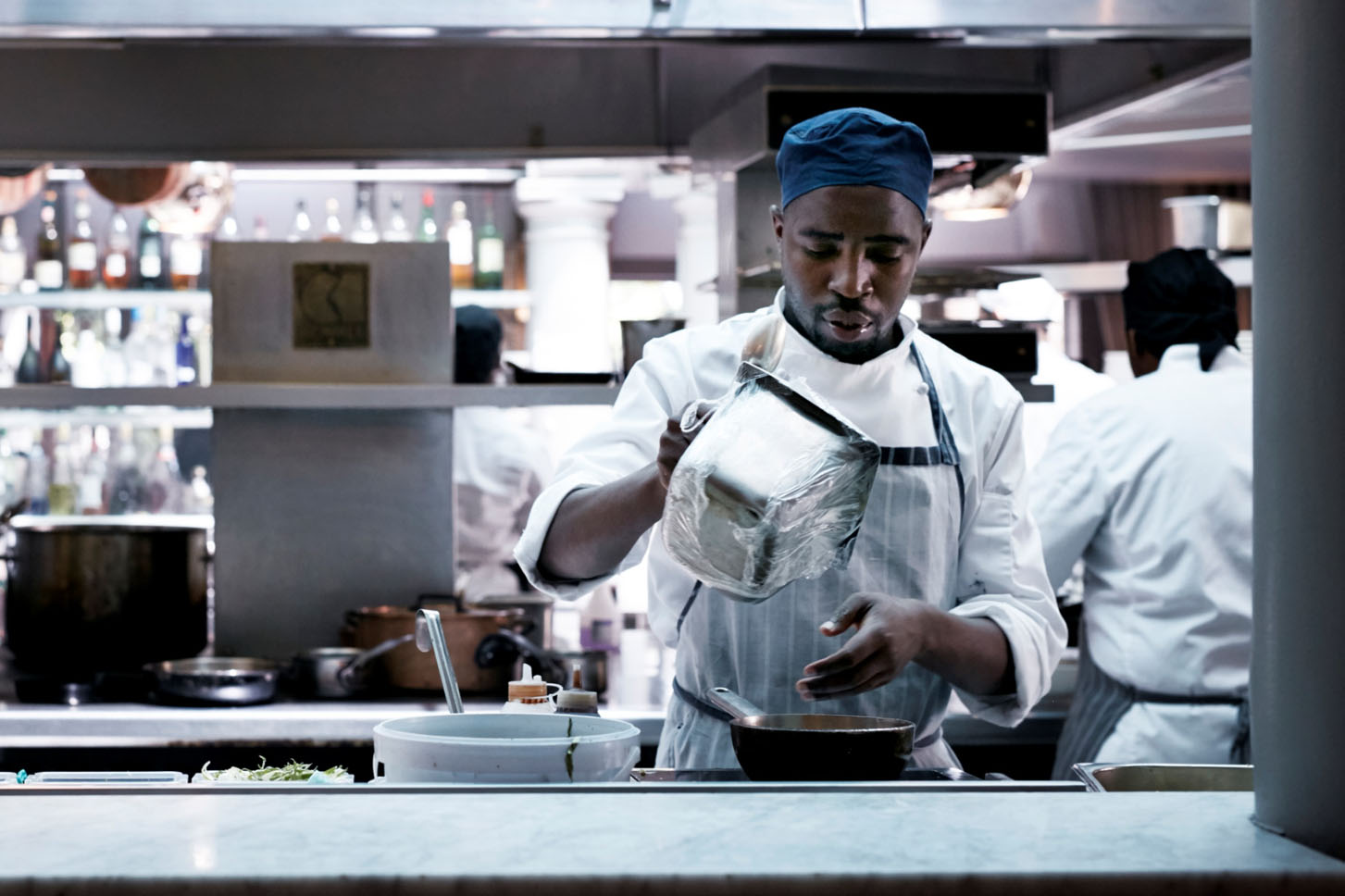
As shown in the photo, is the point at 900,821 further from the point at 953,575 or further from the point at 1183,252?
the point at 1183,252

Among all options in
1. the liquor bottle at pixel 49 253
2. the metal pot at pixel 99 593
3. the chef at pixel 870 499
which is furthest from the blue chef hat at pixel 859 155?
the liquor bottle at pixel 49 253

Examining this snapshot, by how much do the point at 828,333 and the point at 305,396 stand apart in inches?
59.9

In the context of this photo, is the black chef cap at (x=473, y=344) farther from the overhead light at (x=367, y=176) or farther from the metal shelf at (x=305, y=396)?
the overhead light at (x=367, y=176)

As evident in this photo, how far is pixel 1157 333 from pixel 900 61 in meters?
0.98

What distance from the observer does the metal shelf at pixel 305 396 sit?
10.0 feet

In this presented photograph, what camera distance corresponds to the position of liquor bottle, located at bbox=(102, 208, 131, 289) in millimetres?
5816

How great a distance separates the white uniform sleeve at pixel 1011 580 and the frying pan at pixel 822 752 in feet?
1.68

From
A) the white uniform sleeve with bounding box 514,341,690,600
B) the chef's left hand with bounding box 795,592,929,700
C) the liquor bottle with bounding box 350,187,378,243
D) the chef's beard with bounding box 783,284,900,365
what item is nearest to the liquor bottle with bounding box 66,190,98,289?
the liquor bottle with bounding box 350,187,378,243

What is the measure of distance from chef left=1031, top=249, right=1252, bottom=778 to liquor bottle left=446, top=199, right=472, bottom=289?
306cm

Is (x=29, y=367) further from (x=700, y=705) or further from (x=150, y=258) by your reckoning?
(x=700, y=705)

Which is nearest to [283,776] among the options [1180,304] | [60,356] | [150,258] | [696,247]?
[1180,304]

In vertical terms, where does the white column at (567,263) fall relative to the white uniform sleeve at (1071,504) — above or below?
above

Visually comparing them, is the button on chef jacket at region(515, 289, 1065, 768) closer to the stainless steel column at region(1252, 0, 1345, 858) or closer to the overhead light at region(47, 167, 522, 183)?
the stainless steel column at region(1252, 0, 1345, 858)

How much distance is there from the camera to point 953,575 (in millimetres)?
1979
